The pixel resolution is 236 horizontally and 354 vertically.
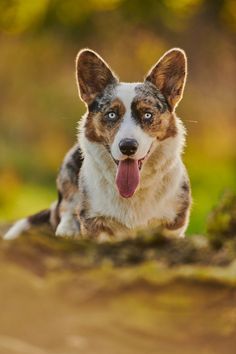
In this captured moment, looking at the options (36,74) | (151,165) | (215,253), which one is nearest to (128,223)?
(151,165)

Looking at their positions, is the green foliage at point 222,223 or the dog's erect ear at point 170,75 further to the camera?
the dog's erect ear at point 170,75

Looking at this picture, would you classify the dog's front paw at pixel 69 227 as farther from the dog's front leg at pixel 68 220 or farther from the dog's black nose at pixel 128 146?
the dog's black nose at pixel 128 146

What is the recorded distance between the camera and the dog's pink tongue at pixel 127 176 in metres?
5.26

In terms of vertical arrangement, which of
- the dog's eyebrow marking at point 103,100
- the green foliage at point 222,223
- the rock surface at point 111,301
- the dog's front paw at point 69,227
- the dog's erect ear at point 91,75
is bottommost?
the rock surface at point 111,301

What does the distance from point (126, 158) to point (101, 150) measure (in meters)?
0.37

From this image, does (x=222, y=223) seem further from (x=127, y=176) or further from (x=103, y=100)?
(x=103, y=100)

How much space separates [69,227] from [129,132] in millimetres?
1022

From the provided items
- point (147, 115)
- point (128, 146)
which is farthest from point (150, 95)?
point (128, 146)

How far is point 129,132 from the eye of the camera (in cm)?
511

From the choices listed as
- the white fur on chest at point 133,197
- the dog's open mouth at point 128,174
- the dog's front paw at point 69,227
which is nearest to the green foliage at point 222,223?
the dog's open mouth at point 128,174

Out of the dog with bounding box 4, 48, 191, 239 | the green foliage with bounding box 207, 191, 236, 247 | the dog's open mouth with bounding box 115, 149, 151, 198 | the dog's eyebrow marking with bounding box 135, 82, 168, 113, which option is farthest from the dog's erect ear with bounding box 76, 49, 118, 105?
the green foliage with bounding box 207, 191, 236, 247

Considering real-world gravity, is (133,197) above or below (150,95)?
below

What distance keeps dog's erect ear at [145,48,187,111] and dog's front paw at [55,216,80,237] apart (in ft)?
3.35

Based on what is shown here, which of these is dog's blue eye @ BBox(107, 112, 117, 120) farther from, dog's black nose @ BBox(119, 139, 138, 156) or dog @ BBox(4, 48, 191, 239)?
dog's black nose @ BBox(119, 139, 138, 156)
